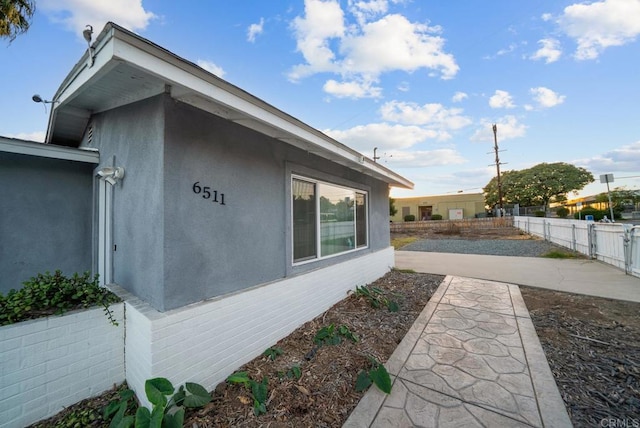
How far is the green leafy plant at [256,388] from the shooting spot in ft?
7.20

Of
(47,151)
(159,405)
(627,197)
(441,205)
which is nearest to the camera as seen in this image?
(159,405)

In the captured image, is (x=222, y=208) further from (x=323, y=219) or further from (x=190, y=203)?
(x=323, y=219)

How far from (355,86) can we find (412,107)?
8.88 feet

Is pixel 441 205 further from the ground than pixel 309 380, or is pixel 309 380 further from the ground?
pixel 441 205

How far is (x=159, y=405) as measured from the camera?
1884 millimetres

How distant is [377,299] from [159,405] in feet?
12.4

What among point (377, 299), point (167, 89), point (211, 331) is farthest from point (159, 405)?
point (377, 299)

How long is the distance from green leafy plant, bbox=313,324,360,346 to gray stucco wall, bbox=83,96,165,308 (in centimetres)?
199

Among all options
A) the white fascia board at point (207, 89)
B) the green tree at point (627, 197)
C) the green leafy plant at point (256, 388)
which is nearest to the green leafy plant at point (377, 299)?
the green leafy plant at point (256, 388)

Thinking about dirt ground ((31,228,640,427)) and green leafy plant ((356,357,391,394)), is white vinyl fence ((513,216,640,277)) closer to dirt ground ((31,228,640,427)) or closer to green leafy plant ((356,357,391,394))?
dirt ground ((31,228,640,427))

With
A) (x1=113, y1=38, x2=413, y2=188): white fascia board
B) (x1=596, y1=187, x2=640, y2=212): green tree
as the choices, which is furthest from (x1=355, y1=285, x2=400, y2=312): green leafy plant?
(x1=596, y1=187, x2=640, y2=212): green tree

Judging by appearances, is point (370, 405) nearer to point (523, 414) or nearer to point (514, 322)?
point (523, 414)

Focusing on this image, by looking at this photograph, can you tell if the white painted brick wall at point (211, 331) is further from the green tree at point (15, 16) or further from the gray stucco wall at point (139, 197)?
the green tree at point (15, 16)

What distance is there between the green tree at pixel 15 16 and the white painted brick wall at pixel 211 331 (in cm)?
825
